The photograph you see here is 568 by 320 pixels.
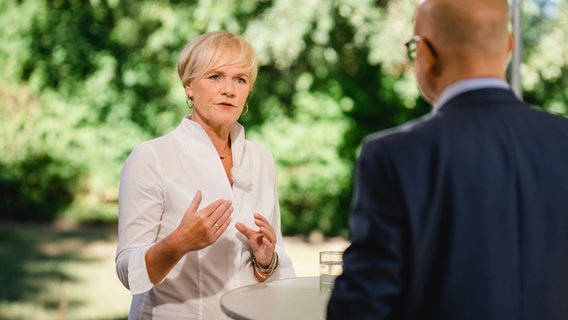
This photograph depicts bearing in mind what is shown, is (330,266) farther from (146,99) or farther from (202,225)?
(146,99)

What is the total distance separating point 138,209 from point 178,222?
0.44 ft

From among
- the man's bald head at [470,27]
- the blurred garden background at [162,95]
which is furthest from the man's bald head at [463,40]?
the blurred garden background at [162,95]

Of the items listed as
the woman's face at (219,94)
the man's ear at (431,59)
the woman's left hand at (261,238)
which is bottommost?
the woman's left hand at (261,238)

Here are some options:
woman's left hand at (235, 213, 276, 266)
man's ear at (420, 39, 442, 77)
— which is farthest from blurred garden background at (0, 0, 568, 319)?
man's ear at (420, 39, 442, 77)

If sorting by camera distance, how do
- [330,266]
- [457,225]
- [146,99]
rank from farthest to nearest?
1. [146,99]
2. [330,266]
3. [457,225]

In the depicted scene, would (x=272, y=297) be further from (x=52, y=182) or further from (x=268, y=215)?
(x=52, y=182)

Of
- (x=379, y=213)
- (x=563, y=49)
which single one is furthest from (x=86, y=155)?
(x=379, y=213)

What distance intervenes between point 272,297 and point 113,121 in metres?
9.04

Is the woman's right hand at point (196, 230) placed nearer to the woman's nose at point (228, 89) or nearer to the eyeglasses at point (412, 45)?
the woman's nose at point (228, 89)

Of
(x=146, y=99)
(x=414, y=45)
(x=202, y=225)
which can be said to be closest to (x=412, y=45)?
(x=414, y=45)

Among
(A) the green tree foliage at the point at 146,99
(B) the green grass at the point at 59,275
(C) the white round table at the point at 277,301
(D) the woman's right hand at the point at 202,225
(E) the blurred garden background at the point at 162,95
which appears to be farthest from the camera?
(A) the green tree foliage at the point at 146,99

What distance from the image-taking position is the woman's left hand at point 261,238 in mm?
2282

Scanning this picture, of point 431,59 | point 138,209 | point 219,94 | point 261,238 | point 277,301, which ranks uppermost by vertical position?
point 219,94

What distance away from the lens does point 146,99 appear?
35.3 ft
